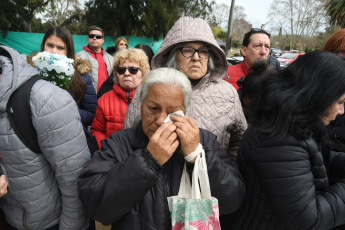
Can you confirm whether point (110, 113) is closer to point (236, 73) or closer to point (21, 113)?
point (21, 113)

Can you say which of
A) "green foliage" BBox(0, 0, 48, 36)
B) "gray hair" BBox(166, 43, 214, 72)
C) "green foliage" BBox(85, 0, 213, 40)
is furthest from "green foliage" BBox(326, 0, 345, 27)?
"gray hair" BBox(166, 43, 214, 72)

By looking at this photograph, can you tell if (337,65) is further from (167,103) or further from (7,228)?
(7,228)

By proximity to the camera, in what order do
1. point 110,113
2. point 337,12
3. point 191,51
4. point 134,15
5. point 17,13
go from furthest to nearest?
point 337,12 < point 134,15 < point 17,13 < point 110,113 < point 191,51

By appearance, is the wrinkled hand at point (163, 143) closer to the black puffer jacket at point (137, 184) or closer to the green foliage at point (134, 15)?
the black puffer jacket at point (137, 184)

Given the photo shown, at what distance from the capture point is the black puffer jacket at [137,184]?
111 centimetres

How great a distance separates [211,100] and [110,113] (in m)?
1.19

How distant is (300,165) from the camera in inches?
45.6

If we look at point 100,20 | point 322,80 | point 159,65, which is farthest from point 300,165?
point 100,20

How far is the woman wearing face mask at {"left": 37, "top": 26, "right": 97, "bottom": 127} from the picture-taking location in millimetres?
2711

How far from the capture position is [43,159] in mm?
1387

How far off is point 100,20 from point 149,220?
9969 mm

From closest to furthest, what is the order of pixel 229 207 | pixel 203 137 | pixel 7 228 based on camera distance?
pixel 229 207 → pixel 203 137 → pixel 7 228

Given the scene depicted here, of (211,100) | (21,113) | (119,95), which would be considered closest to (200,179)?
(211,100)

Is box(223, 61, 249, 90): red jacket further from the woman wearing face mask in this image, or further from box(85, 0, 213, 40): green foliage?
box(85, 0, 213, 40): green foliage
